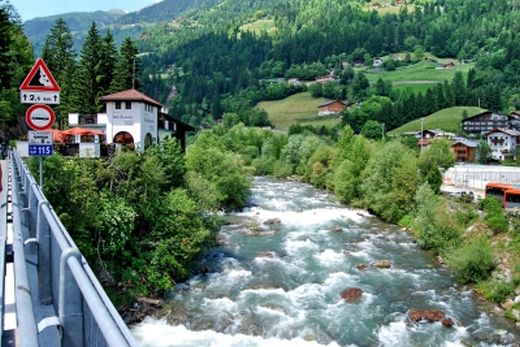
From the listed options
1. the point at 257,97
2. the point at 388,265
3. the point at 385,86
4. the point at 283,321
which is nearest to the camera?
the point at 283,321

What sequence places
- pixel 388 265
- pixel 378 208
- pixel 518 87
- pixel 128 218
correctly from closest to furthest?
pixel 128 218 < pixel 388 265 < pixel 378 208 < pixel 518 87

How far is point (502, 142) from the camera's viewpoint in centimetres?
10244

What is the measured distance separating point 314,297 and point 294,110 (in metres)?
146

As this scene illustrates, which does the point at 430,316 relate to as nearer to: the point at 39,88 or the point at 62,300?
the point at 39,88

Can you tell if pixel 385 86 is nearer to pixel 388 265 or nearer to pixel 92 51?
pixel 92 51

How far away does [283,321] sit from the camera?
75.7ft

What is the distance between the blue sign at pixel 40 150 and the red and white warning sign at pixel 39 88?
1120mm

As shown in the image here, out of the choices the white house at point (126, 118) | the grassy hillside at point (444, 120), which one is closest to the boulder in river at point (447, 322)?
the white house at point (126, 118)

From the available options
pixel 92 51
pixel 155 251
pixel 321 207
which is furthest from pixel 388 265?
pixel 92 51

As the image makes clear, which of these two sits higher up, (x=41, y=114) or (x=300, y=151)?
(x=41, y=114)

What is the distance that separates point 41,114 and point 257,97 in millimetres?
178664

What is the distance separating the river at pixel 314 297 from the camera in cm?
2180

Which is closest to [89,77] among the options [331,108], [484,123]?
[484,123]

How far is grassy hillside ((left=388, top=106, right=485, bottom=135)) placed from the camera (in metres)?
128
